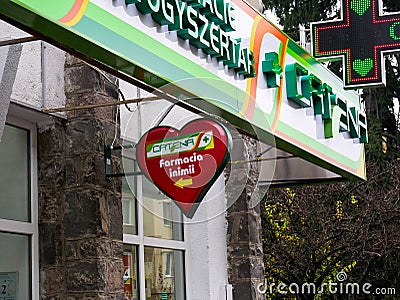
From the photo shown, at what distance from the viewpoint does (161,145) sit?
18.5ft

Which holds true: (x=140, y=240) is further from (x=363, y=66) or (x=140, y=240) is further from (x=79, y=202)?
(x=363, y=66)

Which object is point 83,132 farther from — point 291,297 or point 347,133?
point 291,297

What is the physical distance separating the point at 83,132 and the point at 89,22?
6.92 feet

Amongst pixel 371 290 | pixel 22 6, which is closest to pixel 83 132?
pixel 22 6

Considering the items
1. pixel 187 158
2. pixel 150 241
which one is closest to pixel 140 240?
pixel 150 241

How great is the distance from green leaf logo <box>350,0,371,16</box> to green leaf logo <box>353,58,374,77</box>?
0.44m

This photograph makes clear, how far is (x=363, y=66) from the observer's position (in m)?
8.06

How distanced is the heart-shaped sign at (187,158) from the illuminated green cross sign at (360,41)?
2894mm

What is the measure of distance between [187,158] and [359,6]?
11.3 ft

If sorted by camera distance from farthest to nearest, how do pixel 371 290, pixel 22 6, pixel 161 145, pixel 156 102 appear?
pixel 371 290
pixel 156 102
pixel 161 145
pixel 22 6

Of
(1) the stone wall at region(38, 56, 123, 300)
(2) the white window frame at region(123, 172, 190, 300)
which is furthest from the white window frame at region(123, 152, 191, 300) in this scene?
(1) the stone wall at region(38, 56, 123, 300)

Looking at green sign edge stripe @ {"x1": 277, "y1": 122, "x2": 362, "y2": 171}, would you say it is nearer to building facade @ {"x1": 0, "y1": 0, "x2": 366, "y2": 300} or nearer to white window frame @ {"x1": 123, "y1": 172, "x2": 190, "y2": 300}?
building facade @ {"x1": 0, "y1": 0, "x2": 366, "y2": 300}

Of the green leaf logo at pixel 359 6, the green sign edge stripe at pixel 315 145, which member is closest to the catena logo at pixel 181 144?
the green sign edge stripe at pixel 315 145

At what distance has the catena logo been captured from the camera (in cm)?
539
